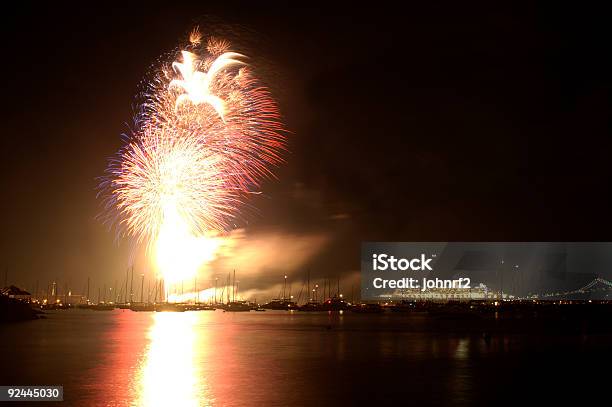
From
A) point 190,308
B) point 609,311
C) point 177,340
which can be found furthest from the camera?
point 190,308

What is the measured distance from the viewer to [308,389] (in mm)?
25625

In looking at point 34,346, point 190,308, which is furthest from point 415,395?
point 190,308

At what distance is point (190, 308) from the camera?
612ft

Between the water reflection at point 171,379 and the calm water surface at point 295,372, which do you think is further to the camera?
the calm water surface at point 295,372

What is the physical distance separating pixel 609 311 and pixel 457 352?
84.5 metres

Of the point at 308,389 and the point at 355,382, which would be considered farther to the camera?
the point at 355,382

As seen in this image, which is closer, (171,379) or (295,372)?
(171,379)

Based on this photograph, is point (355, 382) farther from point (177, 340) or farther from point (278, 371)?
point (177, 340)

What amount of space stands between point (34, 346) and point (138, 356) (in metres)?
10.2

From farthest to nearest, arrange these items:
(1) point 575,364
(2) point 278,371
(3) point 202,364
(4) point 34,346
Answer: (4) point 34,346
(1) point 575,364
(3) point 202,364
(2) point 278,371

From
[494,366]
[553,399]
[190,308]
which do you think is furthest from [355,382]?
[190,308]

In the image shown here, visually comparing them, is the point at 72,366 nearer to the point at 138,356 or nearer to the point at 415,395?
the point at 138,356

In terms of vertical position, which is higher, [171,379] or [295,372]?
[171,379]

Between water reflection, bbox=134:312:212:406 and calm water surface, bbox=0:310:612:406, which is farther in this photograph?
calm water surface, bbox=0:310:612:406
